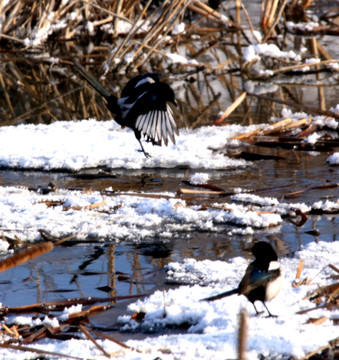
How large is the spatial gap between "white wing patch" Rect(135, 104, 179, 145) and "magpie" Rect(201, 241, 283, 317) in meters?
1.90

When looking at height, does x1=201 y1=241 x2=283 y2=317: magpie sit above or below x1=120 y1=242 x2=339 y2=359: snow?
above

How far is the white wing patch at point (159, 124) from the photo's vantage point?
4.34 m

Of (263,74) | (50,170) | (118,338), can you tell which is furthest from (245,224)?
(263,74)

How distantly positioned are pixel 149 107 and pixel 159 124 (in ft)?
0.46

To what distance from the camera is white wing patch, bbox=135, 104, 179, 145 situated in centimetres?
434

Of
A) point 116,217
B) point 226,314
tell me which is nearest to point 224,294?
point 226,314

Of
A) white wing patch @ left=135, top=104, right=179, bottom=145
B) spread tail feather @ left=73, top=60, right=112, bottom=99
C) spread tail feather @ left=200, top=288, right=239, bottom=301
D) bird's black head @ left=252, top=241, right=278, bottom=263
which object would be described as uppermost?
spread tail feather @ left=73, top=60, right=112, bottom=99

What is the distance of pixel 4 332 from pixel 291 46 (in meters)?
8.60

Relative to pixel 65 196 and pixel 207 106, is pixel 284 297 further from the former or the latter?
pixel 207 106

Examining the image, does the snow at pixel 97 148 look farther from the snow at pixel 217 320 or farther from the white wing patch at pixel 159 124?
the snow at pixel 217 320

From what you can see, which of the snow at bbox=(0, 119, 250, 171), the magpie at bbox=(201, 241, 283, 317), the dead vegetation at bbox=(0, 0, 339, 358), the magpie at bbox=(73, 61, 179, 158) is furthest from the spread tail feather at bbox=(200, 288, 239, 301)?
the snow at bbox=(0, 119, 250, 171)

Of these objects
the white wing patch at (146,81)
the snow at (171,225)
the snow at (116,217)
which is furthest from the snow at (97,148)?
the snow at (116,217)

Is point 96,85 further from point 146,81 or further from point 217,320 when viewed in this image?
point 217,320

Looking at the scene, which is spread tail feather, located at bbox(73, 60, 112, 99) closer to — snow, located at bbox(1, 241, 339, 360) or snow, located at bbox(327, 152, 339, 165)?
snow, located at bbox(327, 152, 339, 165)
